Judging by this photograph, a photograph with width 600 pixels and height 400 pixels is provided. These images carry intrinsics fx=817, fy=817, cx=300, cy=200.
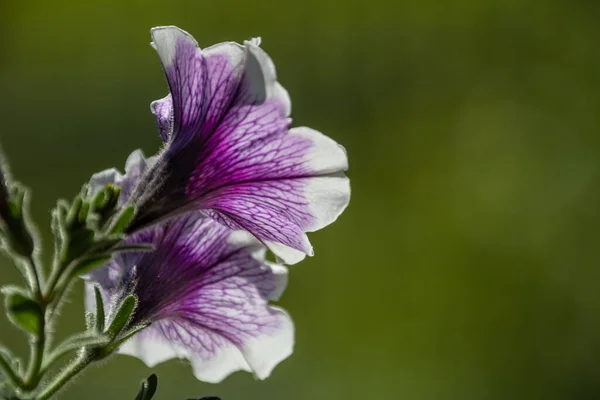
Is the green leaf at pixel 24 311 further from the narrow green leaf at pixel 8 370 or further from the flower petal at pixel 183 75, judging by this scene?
the flower petal at pixel 183 75

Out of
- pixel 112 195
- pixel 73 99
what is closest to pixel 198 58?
pixel 112 195

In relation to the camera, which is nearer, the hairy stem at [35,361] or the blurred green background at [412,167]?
the hairy stem at [35,361]

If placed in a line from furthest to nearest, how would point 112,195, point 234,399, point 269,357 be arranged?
point 234,399 → point 269,357 → point 112,195

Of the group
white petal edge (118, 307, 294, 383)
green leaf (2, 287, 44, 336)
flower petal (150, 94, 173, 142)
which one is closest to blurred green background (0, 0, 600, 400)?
white petal edge (118, 307, 294, 383)

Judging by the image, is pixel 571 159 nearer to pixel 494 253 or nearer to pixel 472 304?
pixel 494 253

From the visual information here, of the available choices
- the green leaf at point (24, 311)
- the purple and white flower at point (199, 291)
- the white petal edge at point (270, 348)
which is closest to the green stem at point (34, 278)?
the green leaf at point (24, 311)

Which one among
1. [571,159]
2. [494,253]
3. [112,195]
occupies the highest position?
[112,195]

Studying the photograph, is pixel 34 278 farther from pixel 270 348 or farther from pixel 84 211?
pixel 270 348

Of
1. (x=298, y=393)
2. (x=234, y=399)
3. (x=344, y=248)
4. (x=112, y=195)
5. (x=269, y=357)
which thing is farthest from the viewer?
(x=344, y=248)

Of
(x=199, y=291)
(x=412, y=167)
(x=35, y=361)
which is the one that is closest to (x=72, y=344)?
(x=35, y=361)
